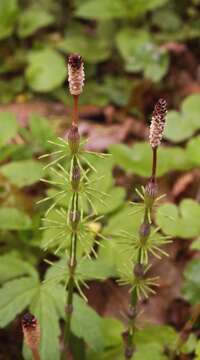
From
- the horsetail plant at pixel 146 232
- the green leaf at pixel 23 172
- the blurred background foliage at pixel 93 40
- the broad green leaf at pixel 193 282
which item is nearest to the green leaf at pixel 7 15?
the blurred background foliage at pixel 93 40

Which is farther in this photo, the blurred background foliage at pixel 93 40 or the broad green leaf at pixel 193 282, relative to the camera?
the blurred background foliage at pixel 93 40

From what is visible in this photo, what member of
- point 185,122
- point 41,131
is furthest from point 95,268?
point 185,122

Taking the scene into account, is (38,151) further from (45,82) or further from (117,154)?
(45,82)

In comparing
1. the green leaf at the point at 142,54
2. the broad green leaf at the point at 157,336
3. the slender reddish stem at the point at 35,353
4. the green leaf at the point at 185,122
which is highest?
the green leaf at the point at 142,54

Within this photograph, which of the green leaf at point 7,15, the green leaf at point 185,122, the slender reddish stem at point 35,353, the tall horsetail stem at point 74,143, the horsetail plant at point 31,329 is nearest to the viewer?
the tall horsetail stem at point 74,143

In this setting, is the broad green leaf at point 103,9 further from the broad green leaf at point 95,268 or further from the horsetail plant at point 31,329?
the horsetail plant at point 31,329

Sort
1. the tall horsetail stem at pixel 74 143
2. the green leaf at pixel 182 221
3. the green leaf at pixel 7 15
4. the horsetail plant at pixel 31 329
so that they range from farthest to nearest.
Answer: the green leaf at pixel 7 15
the green leaf at pixel 182 221
the horsetail plant at pixel 31 329
the tall horsetail stem at pixel 74 143

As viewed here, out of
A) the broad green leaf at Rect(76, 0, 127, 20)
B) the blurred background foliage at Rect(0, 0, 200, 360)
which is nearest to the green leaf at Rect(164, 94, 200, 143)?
the blurred background foliage at Rect(0, 0, 200, 360)

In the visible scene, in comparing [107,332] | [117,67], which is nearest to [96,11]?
[117,67]
